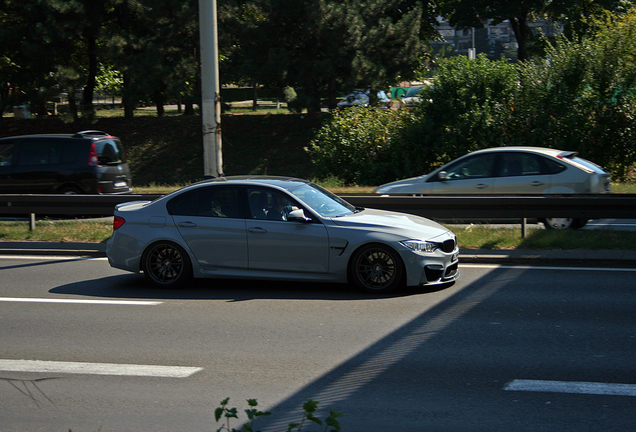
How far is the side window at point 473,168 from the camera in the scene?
530 inches

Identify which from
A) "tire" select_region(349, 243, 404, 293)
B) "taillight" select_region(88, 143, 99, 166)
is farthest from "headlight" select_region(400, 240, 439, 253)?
"taillight" select_region(88, 143, 99, 166)

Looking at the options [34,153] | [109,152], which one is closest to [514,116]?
[109,152]

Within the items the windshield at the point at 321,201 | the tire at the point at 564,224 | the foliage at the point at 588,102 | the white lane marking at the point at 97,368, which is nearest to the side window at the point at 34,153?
the windshield at the point at 321,201

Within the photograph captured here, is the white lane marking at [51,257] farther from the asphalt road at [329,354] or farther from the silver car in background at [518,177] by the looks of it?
the silver car in background at [518,177]

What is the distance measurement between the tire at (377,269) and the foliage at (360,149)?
A: 12428 millimetres

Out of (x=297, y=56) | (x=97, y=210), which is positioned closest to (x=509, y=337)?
(x=97, y=210)

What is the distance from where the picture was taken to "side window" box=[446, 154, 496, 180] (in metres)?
13.5

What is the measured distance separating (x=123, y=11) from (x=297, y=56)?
8153 millimetres

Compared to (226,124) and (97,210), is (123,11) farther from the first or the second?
(97,210)

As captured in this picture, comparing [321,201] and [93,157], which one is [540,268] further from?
[93,157]

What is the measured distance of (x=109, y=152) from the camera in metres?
16.2

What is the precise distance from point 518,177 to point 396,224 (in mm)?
5747

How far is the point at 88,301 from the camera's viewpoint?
8289 mm

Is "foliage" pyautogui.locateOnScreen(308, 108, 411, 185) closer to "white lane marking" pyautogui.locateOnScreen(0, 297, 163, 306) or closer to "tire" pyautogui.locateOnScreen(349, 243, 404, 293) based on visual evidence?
"tire" pyautogui.locateOnScreen(349, 243, 404, 293)
